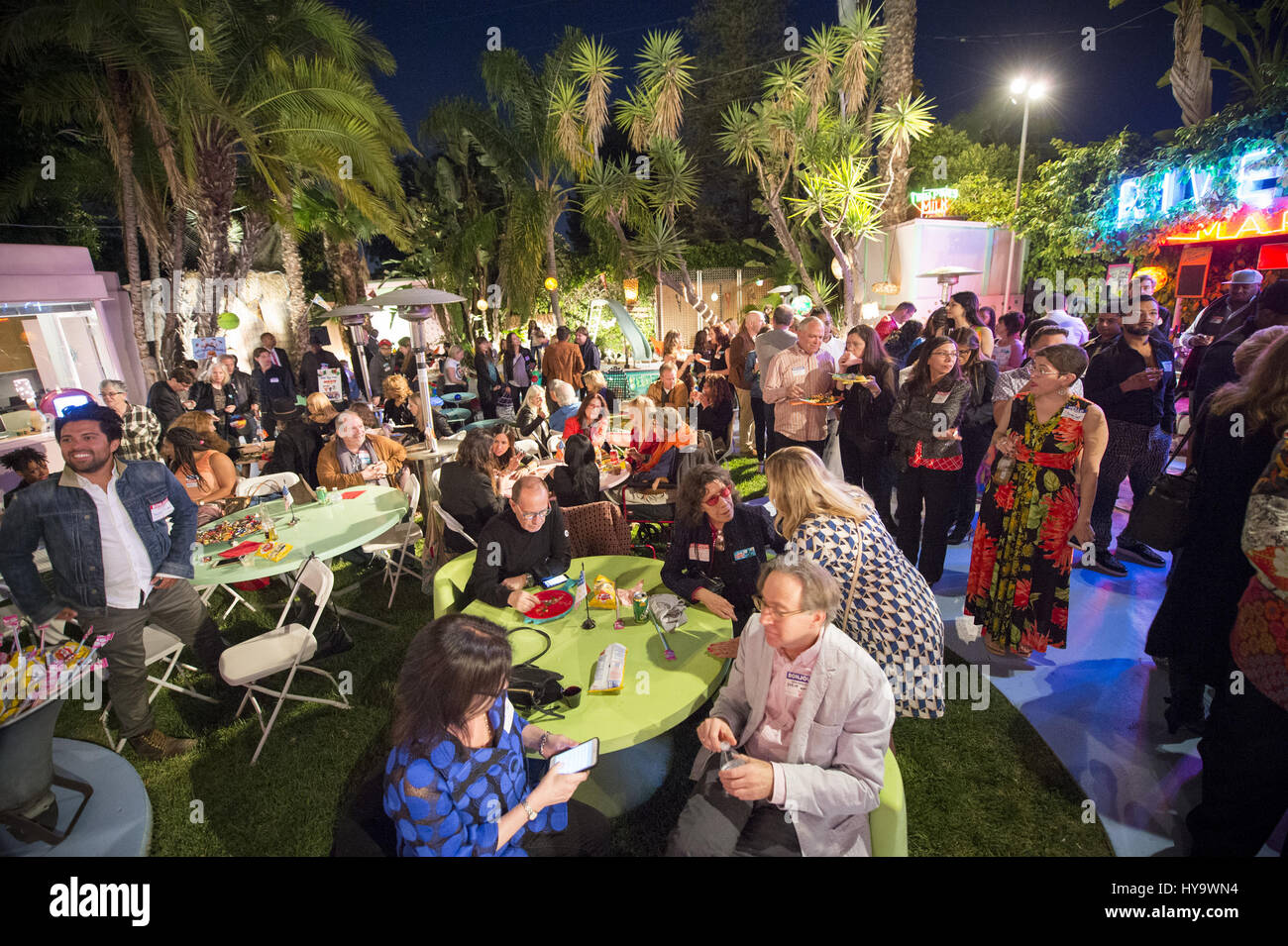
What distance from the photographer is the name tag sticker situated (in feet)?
10.5

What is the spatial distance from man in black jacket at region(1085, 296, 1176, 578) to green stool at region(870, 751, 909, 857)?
3694 mm

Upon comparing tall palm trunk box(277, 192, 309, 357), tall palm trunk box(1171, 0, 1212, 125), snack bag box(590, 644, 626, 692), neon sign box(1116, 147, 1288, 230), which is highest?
tall palm trunk box(1171, 0, 1212, 125)

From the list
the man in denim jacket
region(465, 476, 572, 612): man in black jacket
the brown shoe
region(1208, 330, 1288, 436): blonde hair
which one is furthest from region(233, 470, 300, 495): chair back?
region(1208, 330, 1288, 436): blonde hair

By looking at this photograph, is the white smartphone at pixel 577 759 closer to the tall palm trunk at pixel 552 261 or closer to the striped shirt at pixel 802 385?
the striped shirt at pixel 802 385

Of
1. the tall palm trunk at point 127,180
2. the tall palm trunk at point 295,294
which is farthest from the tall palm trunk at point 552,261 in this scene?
the tall palm trunk at point 127,180

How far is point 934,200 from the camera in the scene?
1498 centimetres

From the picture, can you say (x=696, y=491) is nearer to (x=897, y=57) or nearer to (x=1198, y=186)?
(x=1198, y=186)

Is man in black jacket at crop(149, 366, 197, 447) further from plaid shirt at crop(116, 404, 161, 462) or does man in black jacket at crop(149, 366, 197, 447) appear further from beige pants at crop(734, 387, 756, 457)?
beige pants at crop(734, 387, 756, 457)

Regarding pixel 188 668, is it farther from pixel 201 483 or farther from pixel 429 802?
pixel 429 802

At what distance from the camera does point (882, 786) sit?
1.97m

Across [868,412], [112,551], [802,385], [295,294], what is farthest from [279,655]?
[295,294]

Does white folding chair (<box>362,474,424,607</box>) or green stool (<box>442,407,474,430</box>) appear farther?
green stool (<box>442,407,474,430</box>)

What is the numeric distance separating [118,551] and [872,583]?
148 inches

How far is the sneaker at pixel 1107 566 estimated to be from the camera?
4602 mm
